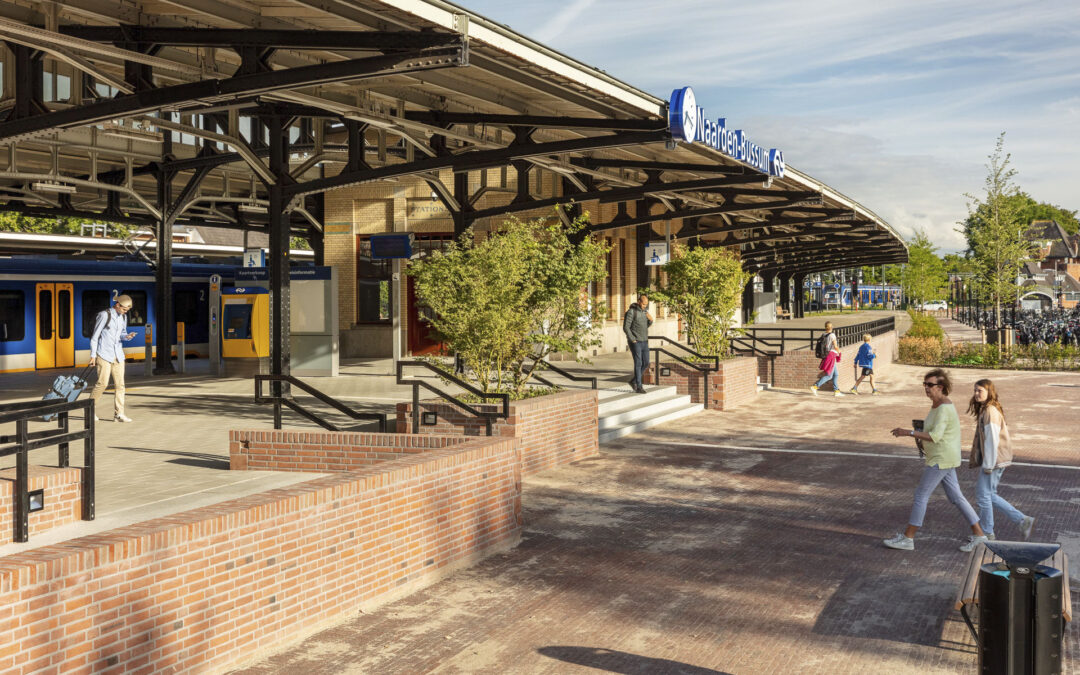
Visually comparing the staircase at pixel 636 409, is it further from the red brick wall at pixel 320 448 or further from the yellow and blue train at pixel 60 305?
the yellow and blue train at pixel 60 305

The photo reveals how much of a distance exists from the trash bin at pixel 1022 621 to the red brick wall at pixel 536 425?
23.3 feet

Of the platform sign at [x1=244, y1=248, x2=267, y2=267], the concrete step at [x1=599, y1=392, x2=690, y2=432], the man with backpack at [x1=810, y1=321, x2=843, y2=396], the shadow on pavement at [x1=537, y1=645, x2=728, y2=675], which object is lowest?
the shadow on pavement at [x1=537, y1=645, x2=728, y2=675]

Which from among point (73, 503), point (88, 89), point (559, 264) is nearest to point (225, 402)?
point (88, 89)

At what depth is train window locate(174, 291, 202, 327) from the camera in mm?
30047

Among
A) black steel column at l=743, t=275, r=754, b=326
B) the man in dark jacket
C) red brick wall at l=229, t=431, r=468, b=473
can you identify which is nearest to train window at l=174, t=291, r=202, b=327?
the man in dark jacket

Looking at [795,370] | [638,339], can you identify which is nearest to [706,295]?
[638,339]

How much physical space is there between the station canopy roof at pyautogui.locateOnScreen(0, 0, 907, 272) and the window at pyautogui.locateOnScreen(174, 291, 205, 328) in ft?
7.77

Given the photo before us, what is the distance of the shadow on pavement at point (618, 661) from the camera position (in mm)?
5866

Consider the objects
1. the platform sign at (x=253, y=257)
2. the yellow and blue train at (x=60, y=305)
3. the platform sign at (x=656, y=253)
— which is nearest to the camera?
the yellow and blue train at (x=60, y=305)

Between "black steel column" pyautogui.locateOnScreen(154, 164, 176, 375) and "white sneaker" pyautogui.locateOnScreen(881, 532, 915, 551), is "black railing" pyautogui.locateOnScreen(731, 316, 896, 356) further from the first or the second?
"white sneaker" pyautogui.locateOnScreen(881, 532, 915, 551)

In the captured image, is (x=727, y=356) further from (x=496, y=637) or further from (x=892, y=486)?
(x=496, y=637)

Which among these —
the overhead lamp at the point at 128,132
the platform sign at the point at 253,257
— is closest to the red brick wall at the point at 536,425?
the overhead lamp at the point at 128,132

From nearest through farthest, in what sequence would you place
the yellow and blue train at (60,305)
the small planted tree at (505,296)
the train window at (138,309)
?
1. the small planted tree at (505,296)
2. the yellow and blue train at (60,305)
3. the train window at (138,309)

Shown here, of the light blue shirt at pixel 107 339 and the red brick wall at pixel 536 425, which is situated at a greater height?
the light blue shirt at pixel 107 339
